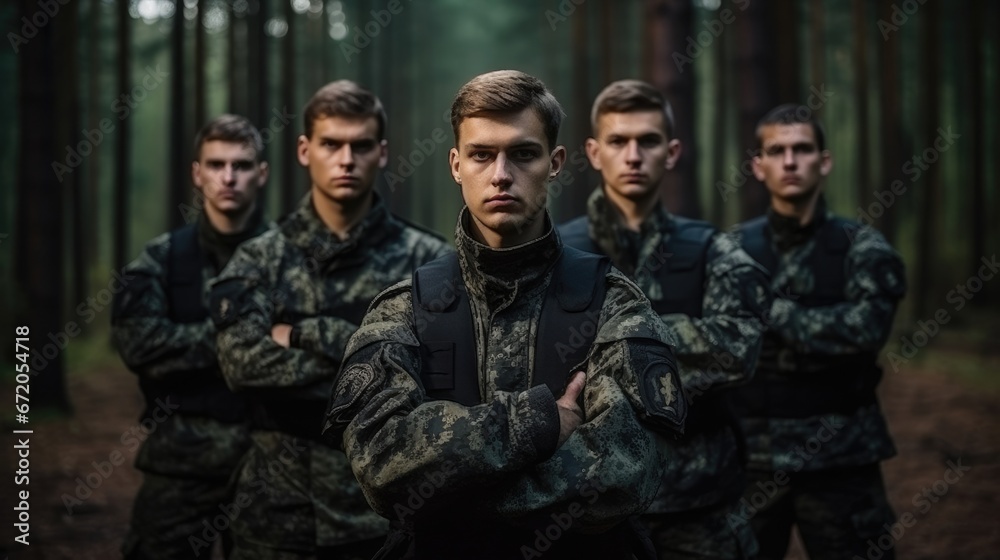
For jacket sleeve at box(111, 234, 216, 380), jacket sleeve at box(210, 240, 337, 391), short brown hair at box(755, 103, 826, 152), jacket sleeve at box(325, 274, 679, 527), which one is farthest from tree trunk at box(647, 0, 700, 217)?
jacket sleeve at box(325, 274, 679, 527)

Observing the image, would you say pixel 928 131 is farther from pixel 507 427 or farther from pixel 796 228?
pixel 507 427

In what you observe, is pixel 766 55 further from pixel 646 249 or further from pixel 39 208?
pixel 39 208

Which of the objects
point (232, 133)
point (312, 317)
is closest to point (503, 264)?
point (312, 317)

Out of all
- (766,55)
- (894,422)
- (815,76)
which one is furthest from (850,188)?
(766,55)

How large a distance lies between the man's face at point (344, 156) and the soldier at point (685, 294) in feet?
3.70

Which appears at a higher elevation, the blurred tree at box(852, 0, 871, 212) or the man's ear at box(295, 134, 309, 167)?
the blurred tree at box(852, 0, 871, 212)

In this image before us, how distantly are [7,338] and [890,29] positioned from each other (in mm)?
16107

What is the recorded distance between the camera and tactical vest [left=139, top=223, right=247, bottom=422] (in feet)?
17.8

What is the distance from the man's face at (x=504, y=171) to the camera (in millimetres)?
2883

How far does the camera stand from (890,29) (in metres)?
16.0

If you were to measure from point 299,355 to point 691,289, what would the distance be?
6.29 ft

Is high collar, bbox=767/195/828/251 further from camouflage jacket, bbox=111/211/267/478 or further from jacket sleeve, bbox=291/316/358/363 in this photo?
camouflage jacket, bbox=111/211/267/478

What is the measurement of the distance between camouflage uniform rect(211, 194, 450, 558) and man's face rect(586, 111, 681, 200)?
0.99 metres

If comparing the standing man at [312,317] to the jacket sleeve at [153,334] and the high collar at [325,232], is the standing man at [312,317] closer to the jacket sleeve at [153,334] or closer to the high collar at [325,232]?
the high collar at [325,232]
